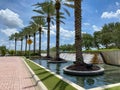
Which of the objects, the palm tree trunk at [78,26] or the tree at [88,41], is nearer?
the palm tree trunk at [78,26]

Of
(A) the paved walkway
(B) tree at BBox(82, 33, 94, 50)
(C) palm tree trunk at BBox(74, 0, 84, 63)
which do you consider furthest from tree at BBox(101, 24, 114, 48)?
(A) the paved walkway

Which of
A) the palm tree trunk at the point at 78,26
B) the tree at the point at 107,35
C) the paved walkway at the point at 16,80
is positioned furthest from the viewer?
the tree at the point at 107,35

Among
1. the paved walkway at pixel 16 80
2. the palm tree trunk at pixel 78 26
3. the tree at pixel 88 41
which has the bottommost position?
the paved walkway at pixel 16 80

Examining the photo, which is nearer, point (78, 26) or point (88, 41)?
point (78, 26)

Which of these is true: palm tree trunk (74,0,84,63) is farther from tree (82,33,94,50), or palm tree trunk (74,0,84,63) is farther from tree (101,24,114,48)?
tree (82,33,94,50)

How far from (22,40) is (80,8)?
80702 mm

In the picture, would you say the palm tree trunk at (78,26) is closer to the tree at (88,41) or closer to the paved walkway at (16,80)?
the paved walkway at (16,80)

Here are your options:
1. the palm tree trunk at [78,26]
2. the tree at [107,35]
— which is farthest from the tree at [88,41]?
the palm tree trunk at [78,26]

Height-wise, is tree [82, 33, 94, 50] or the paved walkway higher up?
tree [82, 33, 94, 50]

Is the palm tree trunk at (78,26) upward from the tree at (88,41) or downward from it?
downward

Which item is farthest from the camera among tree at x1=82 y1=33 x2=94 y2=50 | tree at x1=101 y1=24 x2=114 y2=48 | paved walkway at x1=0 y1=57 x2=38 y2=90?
tree at x1=82 y1=33 x2=94 y2=50

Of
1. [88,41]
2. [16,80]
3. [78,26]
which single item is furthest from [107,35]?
[16,80]

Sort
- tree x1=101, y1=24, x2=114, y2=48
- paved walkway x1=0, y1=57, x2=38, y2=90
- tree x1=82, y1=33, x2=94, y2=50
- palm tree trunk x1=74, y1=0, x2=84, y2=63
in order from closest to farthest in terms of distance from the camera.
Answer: paved walkway x1=0, y1=57, x2=38, y2=90 < palm tree trunk x1=74, y1=0, x2=84, y2=63 < tree x1=101, y1=24, x2=114, y2=48 < tree x1=82, y1=33, x2=94, y2=50

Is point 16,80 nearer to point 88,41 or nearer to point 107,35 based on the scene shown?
point 107,35
